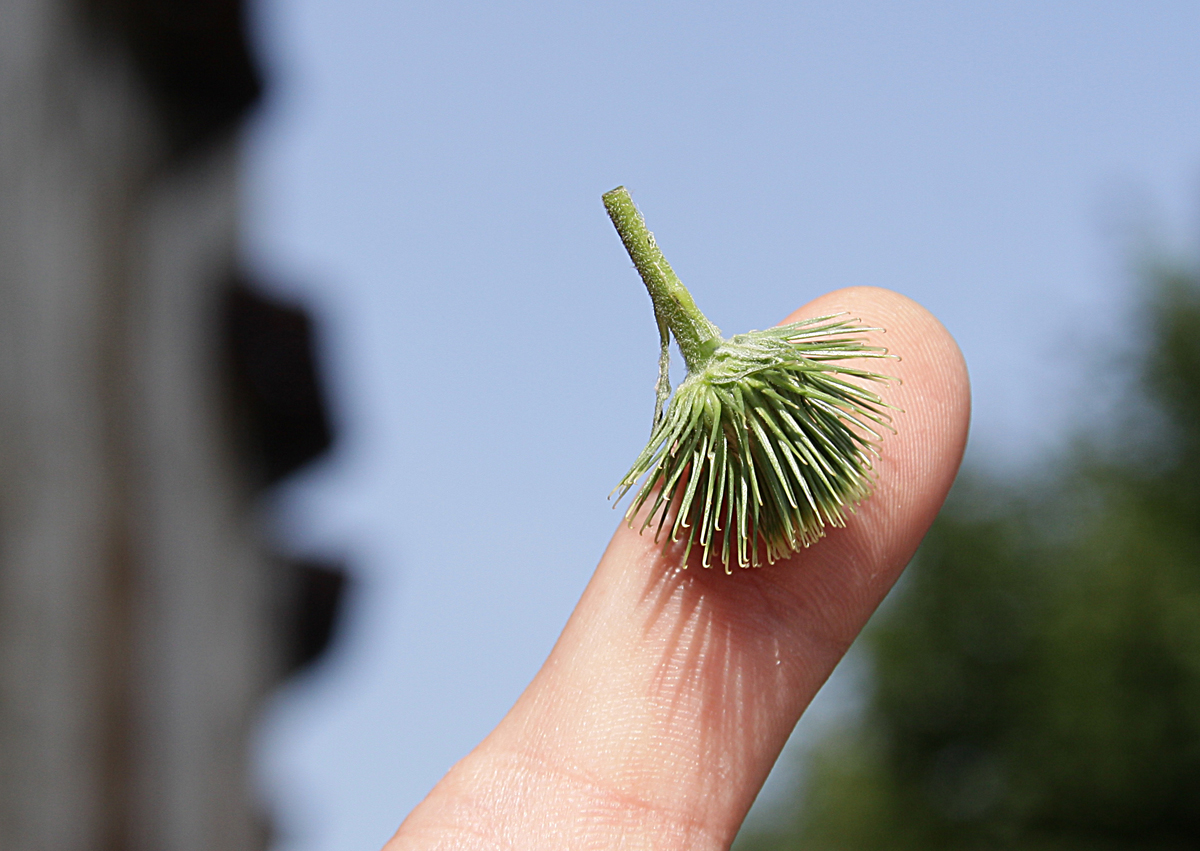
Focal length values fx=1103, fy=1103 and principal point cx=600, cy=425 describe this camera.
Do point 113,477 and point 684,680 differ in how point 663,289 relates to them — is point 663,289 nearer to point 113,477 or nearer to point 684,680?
point 684,680

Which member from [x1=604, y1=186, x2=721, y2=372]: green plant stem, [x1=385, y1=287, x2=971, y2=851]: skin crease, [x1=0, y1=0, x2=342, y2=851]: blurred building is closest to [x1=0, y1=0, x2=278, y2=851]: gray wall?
[x1=0, y1=0, x2=342, y2=851]: blurred building

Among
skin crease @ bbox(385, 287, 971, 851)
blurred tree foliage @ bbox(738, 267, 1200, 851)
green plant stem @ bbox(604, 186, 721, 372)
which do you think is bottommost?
blurred tree foliage @ bbox(738, 267, 1200, 851)

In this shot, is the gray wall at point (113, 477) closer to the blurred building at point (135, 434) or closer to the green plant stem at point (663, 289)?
the blurred building at point (135, 434)

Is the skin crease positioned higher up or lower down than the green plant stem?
lower down

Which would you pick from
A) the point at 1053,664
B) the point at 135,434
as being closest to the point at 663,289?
the point at 135,434

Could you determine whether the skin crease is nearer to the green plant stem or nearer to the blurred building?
the green plant stem

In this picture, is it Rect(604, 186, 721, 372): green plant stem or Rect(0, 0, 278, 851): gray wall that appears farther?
Rect(0, 0, 278, 851): gray wall
